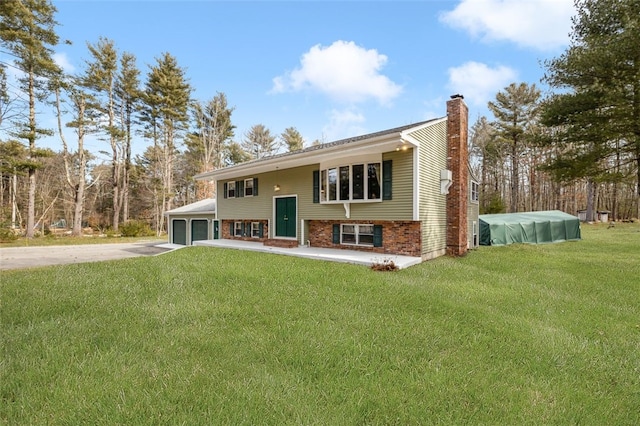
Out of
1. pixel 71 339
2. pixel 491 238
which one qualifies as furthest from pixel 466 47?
pixel 71 339

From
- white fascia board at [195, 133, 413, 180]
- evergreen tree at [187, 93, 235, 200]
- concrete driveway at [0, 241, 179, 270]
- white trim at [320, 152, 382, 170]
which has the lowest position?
concrete driveway at [0, 241, 179, 270]

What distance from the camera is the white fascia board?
8443 mm

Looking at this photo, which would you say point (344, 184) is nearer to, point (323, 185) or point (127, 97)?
point (323, 185)

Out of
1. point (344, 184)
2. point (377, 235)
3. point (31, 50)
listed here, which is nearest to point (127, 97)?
point (31, 50)

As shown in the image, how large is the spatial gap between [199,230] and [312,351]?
16.0 metres

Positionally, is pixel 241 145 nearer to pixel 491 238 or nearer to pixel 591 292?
pixel 491 238

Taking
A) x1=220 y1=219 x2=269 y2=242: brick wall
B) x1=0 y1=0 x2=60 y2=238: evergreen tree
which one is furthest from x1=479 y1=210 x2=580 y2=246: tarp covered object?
x1=0 y1=0 x2=60 y2=238: evergreen tree

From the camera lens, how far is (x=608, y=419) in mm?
2350

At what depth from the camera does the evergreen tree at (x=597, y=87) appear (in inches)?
367

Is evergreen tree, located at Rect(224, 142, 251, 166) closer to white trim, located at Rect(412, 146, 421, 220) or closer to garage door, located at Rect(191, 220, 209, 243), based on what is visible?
garage door, located at Rect(191, 220, 209, 243)

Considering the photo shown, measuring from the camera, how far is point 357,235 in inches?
415

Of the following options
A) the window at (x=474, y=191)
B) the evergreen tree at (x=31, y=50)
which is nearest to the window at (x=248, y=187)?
the window at (x=474, y=191)

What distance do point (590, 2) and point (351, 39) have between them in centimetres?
896

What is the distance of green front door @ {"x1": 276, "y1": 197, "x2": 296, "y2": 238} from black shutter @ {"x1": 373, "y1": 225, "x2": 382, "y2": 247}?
3628mm
